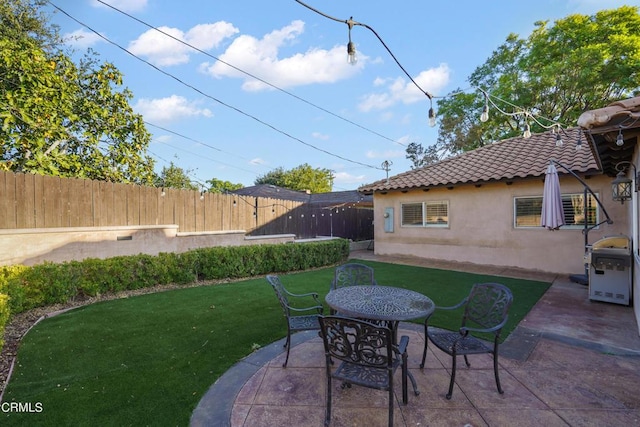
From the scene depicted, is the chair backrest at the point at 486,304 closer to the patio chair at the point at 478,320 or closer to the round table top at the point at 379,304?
the patio chair at the point at 478,320

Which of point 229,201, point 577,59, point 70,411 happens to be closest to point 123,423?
point 70,411

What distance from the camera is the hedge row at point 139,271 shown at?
4809mm

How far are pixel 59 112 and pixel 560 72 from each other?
20.0m

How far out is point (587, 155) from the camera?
816 centimetres

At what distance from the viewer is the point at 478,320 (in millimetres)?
3254

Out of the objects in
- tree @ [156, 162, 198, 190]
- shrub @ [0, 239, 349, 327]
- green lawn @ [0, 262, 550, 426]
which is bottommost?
green lawn @ [0, 262, 550, 426]

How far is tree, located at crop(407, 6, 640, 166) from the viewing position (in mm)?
13422

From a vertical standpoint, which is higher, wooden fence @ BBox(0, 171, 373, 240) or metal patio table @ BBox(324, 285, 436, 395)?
wooden fence @ BBox(0, 171, 373, 240)

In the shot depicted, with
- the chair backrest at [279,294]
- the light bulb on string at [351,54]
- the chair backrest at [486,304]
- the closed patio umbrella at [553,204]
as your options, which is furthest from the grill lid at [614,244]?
the chair backrest at [279,294]

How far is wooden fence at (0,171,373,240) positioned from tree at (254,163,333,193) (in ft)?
80.9

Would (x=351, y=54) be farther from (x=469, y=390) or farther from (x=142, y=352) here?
(x=142, y=352)

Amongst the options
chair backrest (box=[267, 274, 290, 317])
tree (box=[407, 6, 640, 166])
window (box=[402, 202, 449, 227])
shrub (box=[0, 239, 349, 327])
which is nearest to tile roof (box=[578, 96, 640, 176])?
chair backrest (box=[267, 274, 290, 317])

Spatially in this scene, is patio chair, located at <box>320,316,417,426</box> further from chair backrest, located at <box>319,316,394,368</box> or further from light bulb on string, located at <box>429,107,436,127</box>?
light bulb on string, located at <box>429,107,436,127</box>

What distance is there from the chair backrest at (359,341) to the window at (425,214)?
897cm
